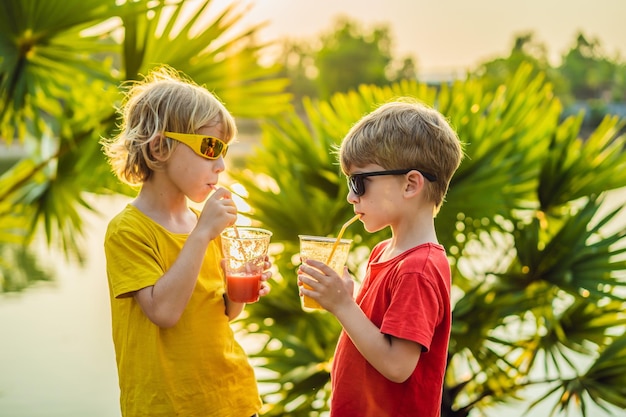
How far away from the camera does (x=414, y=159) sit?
1.60 m

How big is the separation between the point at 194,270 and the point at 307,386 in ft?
5.67

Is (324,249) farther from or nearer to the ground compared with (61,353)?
farther from the ground

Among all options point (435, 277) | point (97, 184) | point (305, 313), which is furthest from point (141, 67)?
point (435, 277)

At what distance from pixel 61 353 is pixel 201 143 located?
5596 millimetres

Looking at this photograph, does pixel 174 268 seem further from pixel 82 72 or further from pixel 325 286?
pixel 82 72

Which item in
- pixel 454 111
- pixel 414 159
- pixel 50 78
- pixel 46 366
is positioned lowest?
pixel 46 366

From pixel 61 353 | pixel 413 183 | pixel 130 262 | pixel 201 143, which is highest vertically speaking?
pixel 201 143

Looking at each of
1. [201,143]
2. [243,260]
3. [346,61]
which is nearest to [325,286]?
[243,260]

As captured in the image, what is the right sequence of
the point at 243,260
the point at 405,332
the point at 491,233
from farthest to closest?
the point at 491,233 < the point at 243,260 < the point at 405,332

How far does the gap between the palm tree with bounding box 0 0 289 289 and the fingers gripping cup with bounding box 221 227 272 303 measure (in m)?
1.04

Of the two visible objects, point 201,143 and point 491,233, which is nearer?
point 201,143

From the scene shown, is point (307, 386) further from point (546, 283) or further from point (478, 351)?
point (546, 283)

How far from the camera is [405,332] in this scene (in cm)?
145

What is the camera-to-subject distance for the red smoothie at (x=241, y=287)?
1.72m
